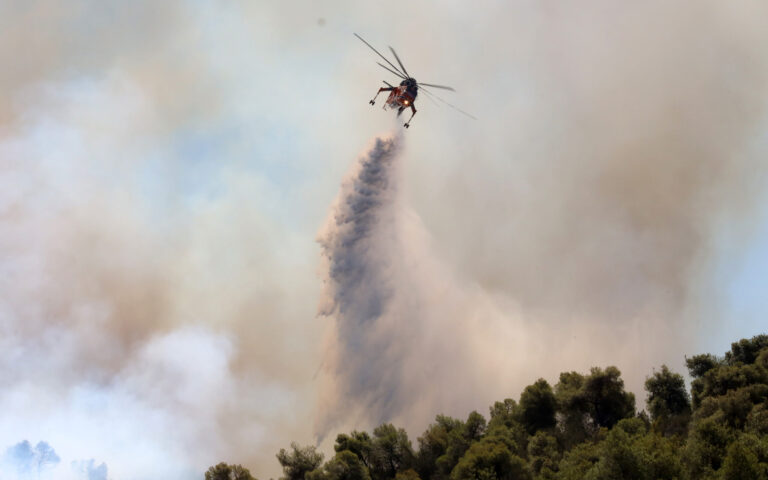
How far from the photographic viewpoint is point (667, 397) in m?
127

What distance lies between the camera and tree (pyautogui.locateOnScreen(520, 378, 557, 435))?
131875 mm

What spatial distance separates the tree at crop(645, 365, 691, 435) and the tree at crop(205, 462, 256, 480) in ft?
268

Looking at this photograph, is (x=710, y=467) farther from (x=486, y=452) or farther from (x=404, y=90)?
(x=404, y=90)

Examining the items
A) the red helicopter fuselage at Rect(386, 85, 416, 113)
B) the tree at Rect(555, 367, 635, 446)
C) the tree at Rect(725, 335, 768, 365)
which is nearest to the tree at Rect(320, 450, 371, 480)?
the tree at Rect(555, 367, 635, 446)

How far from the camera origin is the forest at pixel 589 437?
85.8 metres

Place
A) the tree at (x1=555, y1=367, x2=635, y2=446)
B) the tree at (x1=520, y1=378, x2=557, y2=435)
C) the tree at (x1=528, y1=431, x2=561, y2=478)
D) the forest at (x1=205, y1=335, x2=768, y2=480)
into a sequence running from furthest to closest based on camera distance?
the tree at (x1=520, y1=378, x2=557, y2=435)
the tree at (x1=555, y1=367, x2=635, y2=446)
the tree at (x1=528, y1=431, x2=561, y2=478)
the forest at (x1=205, y1=335, x2=768, y2=480)

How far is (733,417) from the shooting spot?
335ft

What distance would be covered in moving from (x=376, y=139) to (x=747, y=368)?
87213mm

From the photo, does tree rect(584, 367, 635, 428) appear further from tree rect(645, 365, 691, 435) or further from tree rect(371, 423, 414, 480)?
tree rect(371, 423, 414, 480)

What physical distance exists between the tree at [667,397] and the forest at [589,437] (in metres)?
0.20

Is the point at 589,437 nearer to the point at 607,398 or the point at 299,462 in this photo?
the point at 607,398

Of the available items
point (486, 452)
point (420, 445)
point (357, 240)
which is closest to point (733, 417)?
point (486, 452)

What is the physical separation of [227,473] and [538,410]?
66085mm

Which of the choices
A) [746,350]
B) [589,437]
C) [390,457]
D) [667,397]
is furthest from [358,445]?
[746,350]
